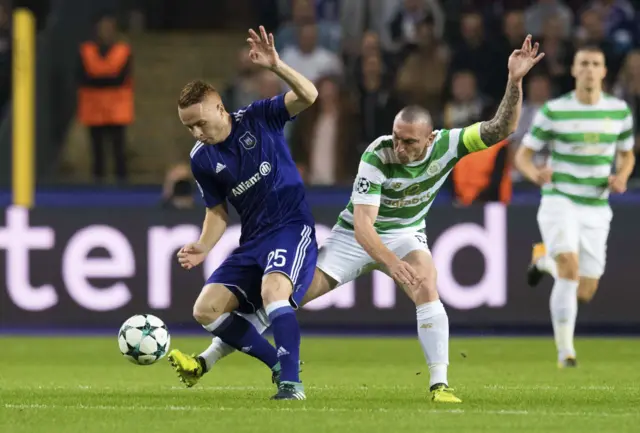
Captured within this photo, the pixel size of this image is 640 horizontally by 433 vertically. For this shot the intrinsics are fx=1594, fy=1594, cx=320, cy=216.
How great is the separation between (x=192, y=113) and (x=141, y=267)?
5.77 meters

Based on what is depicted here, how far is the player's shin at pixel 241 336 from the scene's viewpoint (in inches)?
344

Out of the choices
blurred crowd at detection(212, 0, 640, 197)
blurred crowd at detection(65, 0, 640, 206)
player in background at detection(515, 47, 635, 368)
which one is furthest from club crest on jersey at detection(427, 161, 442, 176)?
blurred crowd at detection(212, 0, 640, 197)

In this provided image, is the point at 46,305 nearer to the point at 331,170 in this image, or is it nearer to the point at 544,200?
the point at 331,170

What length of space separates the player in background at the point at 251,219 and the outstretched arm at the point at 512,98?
3.22 feet

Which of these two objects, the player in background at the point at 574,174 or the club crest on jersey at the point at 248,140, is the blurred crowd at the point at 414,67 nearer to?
the player in background at the point at 574,174

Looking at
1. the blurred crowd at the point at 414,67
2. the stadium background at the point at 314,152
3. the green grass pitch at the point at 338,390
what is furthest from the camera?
the blurred crowd at the point at 414,67

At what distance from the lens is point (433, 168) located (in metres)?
8.68

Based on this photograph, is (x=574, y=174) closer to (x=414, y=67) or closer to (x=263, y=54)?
(x=263, y=54)

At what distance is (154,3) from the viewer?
19.0 meters

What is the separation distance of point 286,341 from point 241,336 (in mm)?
584

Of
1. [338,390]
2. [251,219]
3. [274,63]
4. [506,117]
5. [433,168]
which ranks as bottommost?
[338,390]

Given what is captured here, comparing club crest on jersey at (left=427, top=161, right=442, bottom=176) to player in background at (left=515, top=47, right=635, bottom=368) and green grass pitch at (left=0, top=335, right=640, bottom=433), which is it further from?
player in background at (left=515, top=47, right=635, bottom=368)

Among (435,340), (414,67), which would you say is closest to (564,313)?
(435,340)

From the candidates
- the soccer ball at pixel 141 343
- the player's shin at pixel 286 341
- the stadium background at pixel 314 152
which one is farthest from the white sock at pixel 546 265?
the player's shin at pixel 286 341
